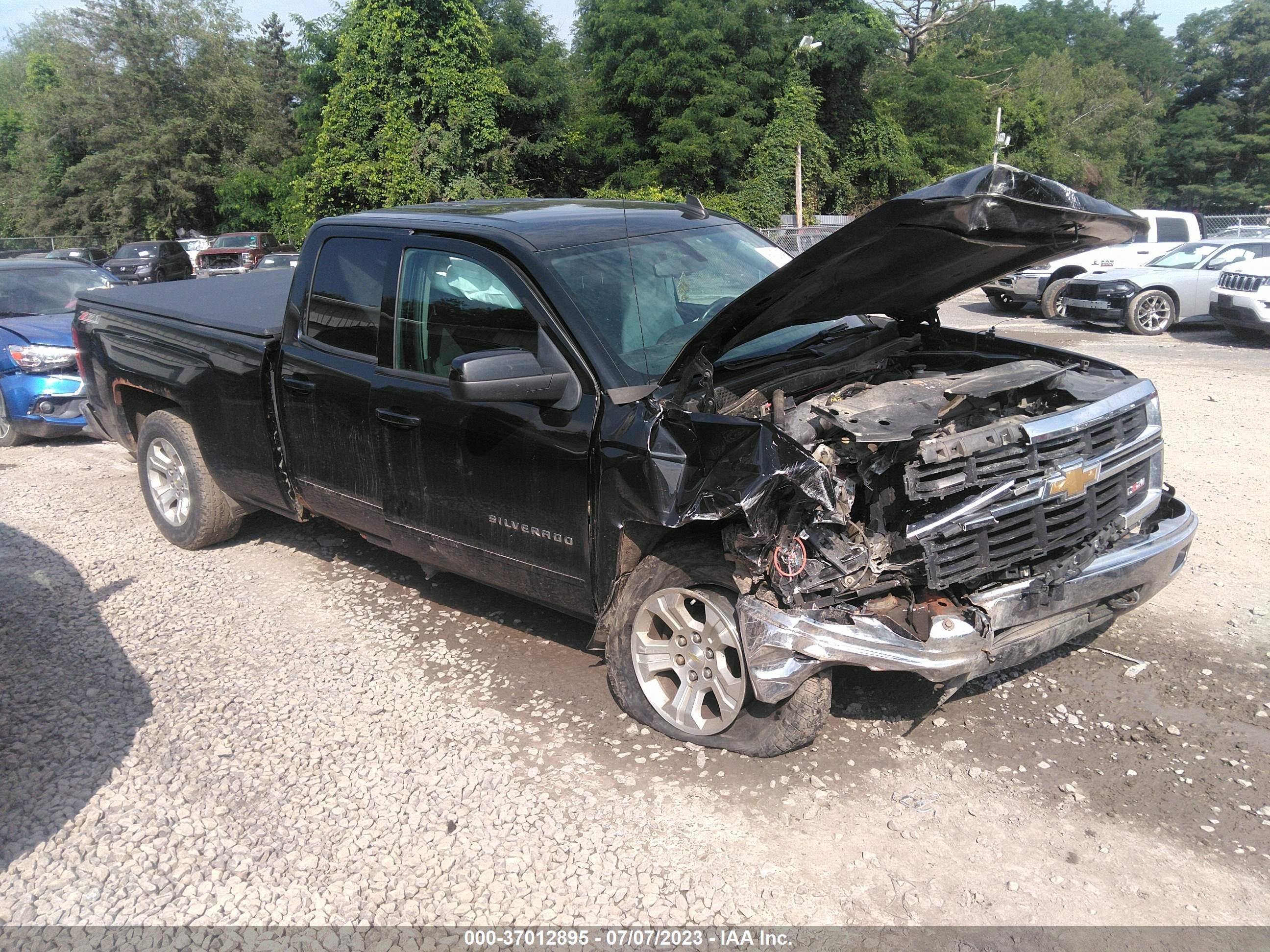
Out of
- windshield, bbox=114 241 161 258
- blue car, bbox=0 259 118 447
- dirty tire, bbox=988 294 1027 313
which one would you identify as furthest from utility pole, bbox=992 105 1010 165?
blue car, bbox=0 259 118 447

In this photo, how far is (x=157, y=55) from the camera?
41.8 metres

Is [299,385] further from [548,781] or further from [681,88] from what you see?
[681,88]

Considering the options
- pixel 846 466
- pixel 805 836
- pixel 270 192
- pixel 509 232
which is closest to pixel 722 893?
pixel 805 836

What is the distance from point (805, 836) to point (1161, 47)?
90.3m

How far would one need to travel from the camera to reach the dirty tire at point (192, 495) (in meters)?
5.89

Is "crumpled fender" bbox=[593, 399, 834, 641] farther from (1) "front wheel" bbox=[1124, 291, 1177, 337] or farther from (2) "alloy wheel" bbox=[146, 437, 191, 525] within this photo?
(1) "front wheel" bbox=[1124, 291, 1177, 337]

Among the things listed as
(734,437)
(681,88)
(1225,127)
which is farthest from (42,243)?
(1225,127)

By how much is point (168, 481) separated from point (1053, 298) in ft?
48.5

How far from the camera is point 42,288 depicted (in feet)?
33.7

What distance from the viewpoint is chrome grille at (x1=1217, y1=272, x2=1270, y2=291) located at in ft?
43.1

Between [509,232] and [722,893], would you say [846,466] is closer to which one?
[722,893]

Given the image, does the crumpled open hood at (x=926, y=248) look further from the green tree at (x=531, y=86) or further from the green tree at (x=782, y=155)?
the green tree at (x=782, y=155)

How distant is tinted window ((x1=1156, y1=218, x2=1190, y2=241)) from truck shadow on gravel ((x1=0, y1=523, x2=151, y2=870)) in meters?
18.5

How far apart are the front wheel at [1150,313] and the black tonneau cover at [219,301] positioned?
41.7 ft
